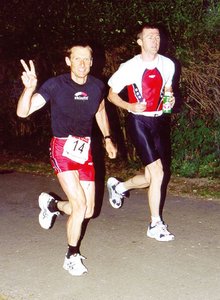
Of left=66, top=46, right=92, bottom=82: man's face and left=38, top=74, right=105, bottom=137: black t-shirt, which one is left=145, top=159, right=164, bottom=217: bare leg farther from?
left=66, top=46, right=92, bottom=82: man's face

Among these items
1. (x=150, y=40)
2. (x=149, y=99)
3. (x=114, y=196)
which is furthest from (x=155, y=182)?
(x=150, y=40)

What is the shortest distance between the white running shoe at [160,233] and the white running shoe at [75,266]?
107 centimetres

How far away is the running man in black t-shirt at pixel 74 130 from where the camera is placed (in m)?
4.76

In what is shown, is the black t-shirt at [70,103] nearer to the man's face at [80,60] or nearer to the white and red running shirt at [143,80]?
the man's face at [80,60]

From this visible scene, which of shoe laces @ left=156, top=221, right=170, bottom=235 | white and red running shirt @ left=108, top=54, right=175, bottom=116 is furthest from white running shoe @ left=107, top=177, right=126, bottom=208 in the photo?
white and red running shirt @ left=108, top=54, right=175, bottom=116

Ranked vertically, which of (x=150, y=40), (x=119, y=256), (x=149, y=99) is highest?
(x=150, y=40)

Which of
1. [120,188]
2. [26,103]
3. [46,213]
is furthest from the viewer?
[120,188]

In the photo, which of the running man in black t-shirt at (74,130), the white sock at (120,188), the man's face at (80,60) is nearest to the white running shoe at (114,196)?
the white sock at (120,188)

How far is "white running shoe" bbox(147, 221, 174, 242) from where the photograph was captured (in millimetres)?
5504

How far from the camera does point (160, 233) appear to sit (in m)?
5.54

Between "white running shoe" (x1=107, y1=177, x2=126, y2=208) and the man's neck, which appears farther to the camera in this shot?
"white running shoe" (x1=107, y1=177, x2=126, y2=208)

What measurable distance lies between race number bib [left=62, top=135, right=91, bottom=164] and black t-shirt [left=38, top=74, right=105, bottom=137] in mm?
58

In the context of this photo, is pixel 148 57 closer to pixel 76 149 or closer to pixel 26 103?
pixel 76 149

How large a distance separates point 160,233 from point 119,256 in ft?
2.02
